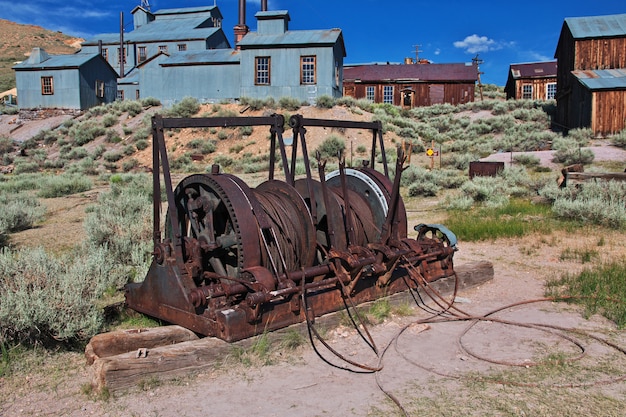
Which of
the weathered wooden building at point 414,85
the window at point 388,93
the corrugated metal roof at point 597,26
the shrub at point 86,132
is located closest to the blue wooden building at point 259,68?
the shrub at point 86,132

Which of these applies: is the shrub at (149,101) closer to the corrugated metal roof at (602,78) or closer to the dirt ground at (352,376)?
the corrugated metal roof at (602,78)

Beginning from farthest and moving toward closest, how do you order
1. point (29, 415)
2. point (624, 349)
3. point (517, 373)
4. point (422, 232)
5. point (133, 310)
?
point (422, 232) < point (133, 310) < point (624, 349) < point (517, 373) < point (29, 415)

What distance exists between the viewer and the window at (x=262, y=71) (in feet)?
107

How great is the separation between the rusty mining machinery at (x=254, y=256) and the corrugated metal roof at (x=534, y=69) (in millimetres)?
44634

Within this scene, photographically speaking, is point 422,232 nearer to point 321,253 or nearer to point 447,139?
point 321,253

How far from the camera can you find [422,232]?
6.68m

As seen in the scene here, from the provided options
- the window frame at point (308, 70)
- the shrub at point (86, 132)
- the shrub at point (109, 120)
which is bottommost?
the shrub at point (86, 132)

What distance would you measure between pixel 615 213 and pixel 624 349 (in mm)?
5957

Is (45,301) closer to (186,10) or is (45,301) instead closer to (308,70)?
(308,70)

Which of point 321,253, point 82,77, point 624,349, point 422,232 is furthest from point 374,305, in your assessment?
point 82,77

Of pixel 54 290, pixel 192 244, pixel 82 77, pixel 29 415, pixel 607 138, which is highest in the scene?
pixel 82 77

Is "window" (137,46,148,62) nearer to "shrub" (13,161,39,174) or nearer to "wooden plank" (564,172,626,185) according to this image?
"shrub" (13,161,39,174)

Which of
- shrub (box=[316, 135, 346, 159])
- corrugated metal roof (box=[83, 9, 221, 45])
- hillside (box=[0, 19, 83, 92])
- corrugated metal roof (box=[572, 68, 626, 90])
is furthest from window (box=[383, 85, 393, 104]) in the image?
hillside (box=[0, 19, 83, 92])

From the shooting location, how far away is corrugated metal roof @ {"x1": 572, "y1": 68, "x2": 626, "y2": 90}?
83.8 feet
